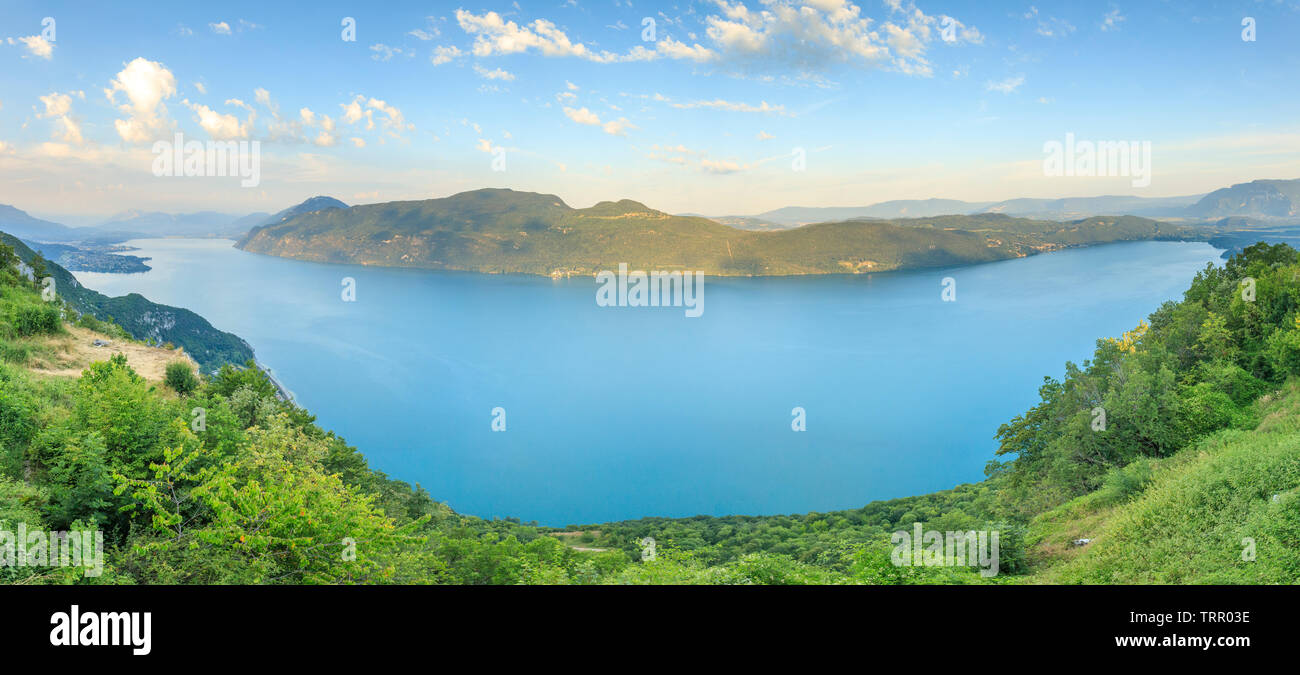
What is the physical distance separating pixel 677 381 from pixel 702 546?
4325 cm

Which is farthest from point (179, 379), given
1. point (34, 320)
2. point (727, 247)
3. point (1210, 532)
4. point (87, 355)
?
point (727, 247)

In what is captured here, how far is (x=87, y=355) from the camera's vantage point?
63.6 feet

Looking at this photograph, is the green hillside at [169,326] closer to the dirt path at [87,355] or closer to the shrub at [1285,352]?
the dirt path at [87,355]

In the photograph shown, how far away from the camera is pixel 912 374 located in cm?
6825

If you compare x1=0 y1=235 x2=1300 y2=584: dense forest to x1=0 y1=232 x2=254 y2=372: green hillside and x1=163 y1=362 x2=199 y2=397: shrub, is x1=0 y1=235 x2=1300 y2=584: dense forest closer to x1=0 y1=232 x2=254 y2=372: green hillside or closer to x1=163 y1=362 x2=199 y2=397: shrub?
x1=163 y1=362 x2=199 y2=397: shrub

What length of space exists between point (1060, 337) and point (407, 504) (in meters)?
88.0

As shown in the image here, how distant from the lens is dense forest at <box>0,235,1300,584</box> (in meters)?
7.62

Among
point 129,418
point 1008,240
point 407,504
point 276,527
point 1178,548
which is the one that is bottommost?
point 407,504

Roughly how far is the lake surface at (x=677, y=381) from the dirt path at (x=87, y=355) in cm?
2734

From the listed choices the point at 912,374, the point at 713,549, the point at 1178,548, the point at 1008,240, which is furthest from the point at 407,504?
the point at 1008,240

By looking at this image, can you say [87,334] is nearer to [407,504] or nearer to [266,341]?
[407,504]

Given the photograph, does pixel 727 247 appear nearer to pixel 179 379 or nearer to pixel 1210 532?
pixel 179 379

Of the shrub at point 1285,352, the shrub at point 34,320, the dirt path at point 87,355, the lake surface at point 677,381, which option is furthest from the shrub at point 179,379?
the shrub at point 1285,352

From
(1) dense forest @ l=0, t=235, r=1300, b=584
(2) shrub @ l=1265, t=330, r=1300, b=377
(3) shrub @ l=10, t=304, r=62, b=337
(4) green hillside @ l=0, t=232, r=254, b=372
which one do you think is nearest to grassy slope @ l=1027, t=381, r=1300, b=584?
(1) dense forest @ l=0, t=235, r=1300, b=584
